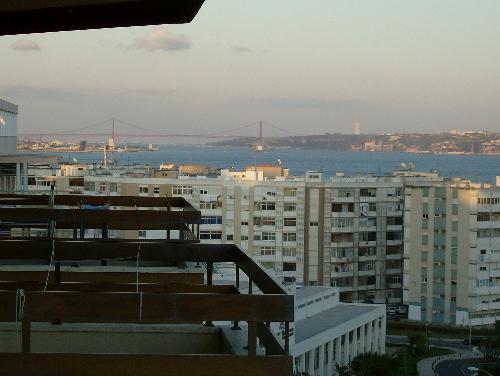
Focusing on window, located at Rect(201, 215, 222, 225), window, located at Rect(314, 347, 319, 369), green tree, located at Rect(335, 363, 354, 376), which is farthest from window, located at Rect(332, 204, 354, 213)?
window, located at Rect(314, 347, 319, 369)

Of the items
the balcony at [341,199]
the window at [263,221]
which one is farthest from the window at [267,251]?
the balcony at [341,199]

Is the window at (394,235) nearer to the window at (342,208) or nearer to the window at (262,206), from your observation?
the window at (342,208)

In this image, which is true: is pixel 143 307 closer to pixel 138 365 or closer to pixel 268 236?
pixel 138 365

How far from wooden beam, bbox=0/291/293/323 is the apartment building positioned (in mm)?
25241

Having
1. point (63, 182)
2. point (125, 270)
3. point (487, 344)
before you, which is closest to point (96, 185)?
point (63, 182)

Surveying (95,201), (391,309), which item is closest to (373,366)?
(95,201)

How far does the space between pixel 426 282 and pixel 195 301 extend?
25876 mm

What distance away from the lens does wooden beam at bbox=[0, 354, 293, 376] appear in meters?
2.14

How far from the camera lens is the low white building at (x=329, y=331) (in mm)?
16406

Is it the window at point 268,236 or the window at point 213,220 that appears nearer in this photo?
the window at point 213,220

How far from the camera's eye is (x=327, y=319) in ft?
60.9

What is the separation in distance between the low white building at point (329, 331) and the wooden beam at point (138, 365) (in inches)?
516

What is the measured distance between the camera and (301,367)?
15.9m

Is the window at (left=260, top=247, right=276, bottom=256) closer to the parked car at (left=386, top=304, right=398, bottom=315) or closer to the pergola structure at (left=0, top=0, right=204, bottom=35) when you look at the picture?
the parked car at (left=386, top=304, right=398, bottom=315)
